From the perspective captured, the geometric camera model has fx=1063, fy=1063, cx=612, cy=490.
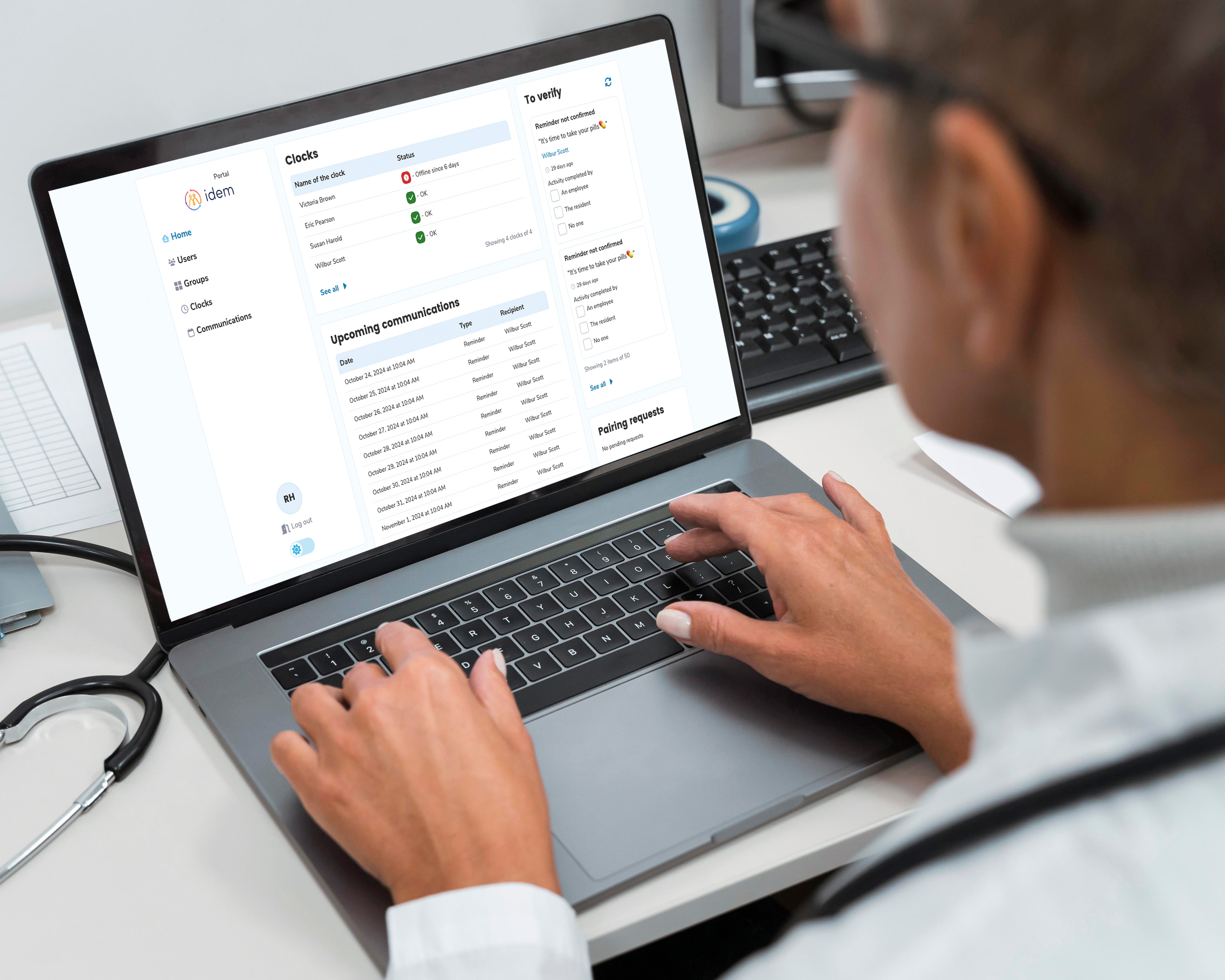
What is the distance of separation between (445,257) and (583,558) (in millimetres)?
230

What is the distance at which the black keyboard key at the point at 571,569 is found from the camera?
729 mm

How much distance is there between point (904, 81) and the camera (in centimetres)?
34

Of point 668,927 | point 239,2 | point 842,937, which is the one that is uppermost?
point 239,2

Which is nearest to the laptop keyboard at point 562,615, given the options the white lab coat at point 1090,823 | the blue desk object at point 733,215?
the white lab coat at point 1090,823

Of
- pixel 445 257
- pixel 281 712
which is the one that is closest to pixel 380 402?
pixel 445 257

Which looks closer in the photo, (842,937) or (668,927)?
(842,937)

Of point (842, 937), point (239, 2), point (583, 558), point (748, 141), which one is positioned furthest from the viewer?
point (748, 141)

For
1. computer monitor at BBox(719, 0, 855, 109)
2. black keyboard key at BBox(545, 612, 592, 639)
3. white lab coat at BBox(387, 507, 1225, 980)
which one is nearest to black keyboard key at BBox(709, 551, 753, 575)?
black keyboard key at BBox(545, 612, 592, 639)

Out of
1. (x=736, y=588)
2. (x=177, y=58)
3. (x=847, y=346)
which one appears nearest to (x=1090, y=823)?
(x=736, y=588)

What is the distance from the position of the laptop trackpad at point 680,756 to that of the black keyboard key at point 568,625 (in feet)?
0.18

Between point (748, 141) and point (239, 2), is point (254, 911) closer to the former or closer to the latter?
point (239, 2)

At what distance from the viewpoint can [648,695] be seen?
25.0 inches

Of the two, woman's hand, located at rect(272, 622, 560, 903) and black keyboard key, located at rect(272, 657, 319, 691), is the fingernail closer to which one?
woman's hand, located at rect(272, 622, 560, 903)

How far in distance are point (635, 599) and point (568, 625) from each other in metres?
0.05
